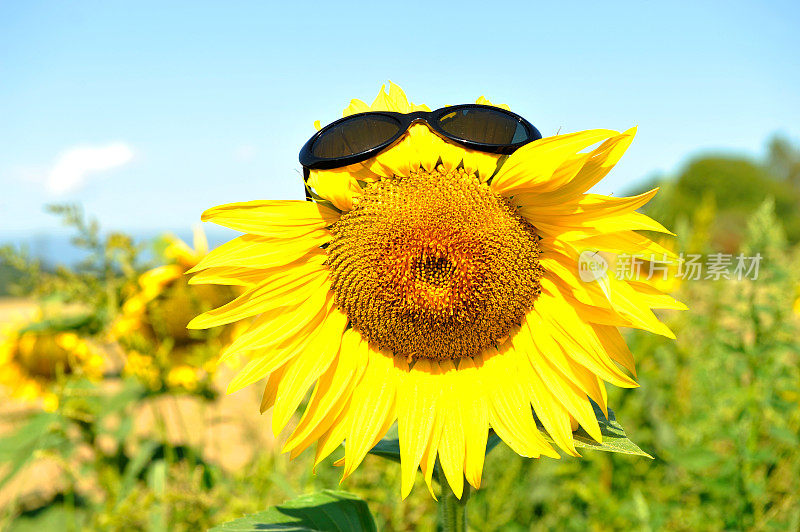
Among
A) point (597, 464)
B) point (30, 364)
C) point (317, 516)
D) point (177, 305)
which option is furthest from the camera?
point (30, 364)

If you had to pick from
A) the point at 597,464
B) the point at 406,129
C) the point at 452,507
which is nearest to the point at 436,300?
the point at 406,129

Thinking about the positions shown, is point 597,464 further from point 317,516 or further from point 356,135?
point 356,135

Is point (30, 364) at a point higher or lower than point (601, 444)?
lower

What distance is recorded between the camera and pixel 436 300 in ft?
4.67

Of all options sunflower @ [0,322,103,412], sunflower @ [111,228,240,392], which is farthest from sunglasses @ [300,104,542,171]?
sunflower @ [0,322,103,412]

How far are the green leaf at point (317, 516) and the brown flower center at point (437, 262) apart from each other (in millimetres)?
424

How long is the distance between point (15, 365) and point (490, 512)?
330 centimetres

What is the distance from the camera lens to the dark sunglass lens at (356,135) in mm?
1383

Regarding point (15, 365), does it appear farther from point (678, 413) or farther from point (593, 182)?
point (678, 413)

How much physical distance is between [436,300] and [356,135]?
0.46 meters

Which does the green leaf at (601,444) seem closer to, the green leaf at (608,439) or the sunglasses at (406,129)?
the green leaf at (608,439)

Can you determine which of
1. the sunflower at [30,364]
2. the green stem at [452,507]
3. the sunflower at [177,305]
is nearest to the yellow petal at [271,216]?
the green stem at [452,507]

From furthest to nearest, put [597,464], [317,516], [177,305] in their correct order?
Answer: [177,305] → [597,464] → [317,516]

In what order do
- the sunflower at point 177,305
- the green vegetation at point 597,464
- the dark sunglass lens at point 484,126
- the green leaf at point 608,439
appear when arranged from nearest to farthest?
the green leaf at point 608,439, the dark sunglass lens at point 484,126, the green vegetation at point 597,464, the sunflower at point 177,305
